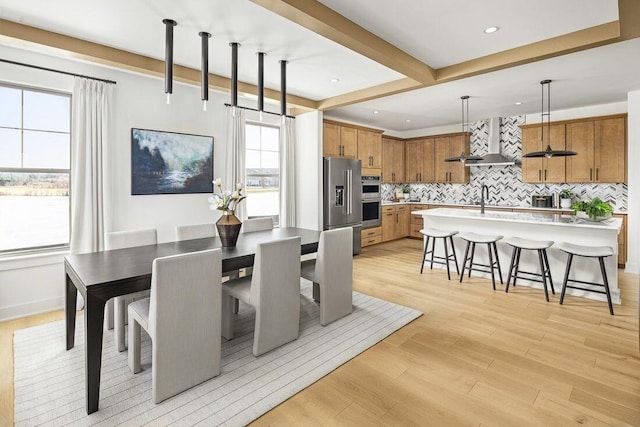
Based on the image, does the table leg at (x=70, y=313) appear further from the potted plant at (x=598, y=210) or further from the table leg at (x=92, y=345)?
the potted plant at (x=598, y=210)

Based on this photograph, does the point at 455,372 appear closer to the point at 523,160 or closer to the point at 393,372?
the point at 393,372

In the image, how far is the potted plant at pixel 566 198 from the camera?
5.82 m

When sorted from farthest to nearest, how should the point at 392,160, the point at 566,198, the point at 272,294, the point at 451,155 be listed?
1. the point at 392,160
2. the point at 451,155
3. the point at 566,198
4. the point at 272,294

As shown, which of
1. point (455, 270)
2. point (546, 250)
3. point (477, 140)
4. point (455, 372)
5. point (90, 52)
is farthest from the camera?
point (477, 140)

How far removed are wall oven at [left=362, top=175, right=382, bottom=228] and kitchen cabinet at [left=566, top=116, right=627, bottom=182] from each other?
3.36 metres

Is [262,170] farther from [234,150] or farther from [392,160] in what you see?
[392,160]

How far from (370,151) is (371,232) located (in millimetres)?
1668

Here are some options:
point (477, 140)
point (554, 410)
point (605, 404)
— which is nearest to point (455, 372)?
point (554, 410)

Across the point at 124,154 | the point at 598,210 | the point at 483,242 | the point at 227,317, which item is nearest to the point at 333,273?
the point at 227,317

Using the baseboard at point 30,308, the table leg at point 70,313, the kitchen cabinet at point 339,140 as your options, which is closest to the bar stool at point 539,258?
the kitchen cabinet at point 339,140

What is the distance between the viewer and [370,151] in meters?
6.76

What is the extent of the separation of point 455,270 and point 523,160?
2.93 meters

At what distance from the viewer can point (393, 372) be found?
2.37m

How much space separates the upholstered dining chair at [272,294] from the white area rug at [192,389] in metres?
0.11
